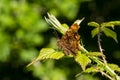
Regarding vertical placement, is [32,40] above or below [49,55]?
above

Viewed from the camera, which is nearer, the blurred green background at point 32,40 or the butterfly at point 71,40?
the butterfly at point 71,40

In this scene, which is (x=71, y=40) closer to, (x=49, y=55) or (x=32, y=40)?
(x=49, y=55)

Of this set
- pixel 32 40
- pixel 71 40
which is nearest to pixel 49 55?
pixel 71 40

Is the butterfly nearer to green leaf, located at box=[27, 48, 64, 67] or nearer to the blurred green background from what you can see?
green leaf, located at box=[27, 48, 64, 67]

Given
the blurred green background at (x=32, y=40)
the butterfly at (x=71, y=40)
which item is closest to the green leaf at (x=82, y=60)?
the butterfly at (x=71, y=40)

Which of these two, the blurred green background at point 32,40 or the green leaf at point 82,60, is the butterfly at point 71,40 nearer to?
the green leaf at point 82,60

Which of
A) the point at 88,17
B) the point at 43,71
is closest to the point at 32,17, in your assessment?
the point at 43,71

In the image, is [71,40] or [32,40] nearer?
[71,40]

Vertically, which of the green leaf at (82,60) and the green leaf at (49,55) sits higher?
the green leaf at (49,55)
